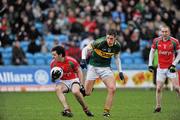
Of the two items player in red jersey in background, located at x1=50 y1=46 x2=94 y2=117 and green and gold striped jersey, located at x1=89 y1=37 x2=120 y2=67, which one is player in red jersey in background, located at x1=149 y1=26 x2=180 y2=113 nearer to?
green and gold striped jersey, located at x1=89 y1=37 x2=120 y2=67

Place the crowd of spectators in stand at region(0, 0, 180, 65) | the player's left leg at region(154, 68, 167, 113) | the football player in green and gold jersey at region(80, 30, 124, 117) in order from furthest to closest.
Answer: the crowd of spectators in stand at region(0, 0, 180, 65), the player's left leg at region(154, 68, 167, 113), the football player in green and gold jersey at region(80, 30, 124, 117)

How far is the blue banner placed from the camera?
26703 millimetres

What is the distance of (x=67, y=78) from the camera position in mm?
15766

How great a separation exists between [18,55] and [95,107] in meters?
9.72

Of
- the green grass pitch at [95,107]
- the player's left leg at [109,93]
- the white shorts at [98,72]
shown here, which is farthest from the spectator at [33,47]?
the player's left leg at [109,93]

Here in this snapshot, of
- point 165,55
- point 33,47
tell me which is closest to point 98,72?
point 165,55

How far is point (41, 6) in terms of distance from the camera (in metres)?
30.8

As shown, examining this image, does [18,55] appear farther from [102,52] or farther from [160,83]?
[102,52]

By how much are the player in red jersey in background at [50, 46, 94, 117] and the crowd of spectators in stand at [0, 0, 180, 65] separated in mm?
12201

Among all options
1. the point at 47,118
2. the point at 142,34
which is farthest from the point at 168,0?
the point at 47,118

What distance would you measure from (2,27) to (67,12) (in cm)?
419

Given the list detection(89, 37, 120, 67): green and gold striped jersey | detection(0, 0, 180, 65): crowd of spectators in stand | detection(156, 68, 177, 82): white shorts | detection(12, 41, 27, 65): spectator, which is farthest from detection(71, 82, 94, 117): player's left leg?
detection(12, 41, 27, 65): spectator

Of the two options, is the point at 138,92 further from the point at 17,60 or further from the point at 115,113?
the point at 115,113

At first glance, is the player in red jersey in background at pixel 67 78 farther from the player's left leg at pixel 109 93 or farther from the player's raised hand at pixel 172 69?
the player's raised hand at pixel 172 69
